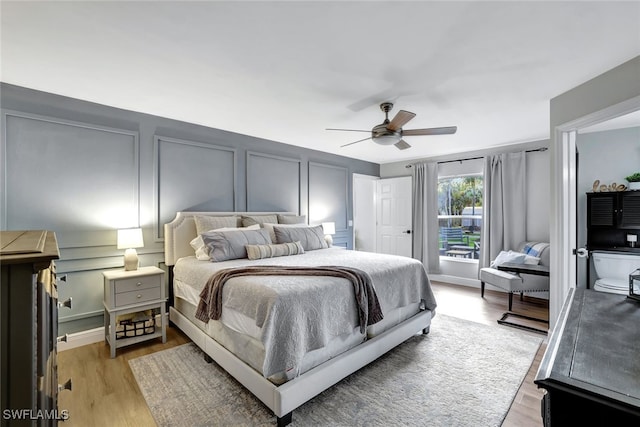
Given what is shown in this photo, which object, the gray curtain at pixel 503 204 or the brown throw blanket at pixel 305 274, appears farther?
the gray curtain at pixel 503 204

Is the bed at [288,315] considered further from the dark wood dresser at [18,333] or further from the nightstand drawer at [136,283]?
the dark wood dresser at [18,333]

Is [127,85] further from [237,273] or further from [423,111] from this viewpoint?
[423,111]

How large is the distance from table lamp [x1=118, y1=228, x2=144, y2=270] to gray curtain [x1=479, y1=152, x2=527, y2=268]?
496 centimetres

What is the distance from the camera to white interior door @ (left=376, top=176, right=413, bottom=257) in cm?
579

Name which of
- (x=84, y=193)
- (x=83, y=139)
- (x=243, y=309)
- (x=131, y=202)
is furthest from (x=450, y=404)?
(x=83, y=139)

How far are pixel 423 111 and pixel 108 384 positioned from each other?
3.84m

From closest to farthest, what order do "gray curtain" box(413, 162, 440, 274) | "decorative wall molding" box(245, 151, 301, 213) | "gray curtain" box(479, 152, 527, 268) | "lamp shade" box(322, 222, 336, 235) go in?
1. "decorative wall molding" box(245, 151, 301, 213)
2. "gray curtain" box(479, 152, 527, 268)
3. "lamp shade" box(322, 222, 336, 235)
4. "gray curtain" box(413, 162, 440, 274)

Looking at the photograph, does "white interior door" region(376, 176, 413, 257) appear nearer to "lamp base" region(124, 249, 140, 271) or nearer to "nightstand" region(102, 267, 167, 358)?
"nightstand" region(102, 267, 167, 358)

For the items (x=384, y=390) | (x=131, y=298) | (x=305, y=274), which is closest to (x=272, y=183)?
(x=131, y=298)

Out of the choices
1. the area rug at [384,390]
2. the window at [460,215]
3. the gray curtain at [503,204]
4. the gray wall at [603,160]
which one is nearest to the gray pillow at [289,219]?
the area rug at [384,390]

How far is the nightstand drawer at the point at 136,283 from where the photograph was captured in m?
2.70

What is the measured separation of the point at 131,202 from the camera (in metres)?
3.18

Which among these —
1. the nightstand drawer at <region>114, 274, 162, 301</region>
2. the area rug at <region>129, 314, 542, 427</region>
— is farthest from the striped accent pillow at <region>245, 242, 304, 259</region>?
the area rug at <region>129, 314, 542, 427</region>

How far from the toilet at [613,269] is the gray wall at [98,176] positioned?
464 cm
